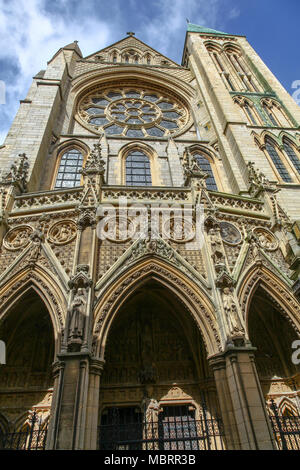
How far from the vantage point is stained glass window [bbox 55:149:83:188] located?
13500 mm

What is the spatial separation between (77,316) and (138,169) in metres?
9.41

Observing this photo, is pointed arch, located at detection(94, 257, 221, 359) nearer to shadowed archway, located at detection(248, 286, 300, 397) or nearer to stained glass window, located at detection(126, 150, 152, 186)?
shadowed archway, located at detection(248, 286, 300, 397)

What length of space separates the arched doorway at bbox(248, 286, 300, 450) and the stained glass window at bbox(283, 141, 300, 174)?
8333 mm

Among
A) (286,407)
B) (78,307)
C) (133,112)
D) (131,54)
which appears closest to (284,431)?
(286,407)

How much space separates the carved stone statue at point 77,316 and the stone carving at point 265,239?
5.71m

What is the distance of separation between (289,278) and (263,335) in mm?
2390

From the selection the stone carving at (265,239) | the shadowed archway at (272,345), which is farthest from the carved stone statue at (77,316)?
the stone carving at (265,239)

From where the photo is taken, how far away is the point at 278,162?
583 inches

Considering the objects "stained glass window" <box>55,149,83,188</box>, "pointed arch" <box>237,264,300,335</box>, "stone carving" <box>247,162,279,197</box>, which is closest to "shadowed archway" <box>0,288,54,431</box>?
"pointed arch" <box>237,264,300,335</box>

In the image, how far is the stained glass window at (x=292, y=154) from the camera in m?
14.8

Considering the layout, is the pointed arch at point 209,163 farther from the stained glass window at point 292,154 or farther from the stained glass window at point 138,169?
the stained glass window at point 292,154

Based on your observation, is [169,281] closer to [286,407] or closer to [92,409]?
[92,409]

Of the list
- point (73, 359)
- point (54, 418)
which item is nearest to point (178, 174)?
point (73, 359)

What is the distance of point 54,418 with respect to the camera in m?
5.41
